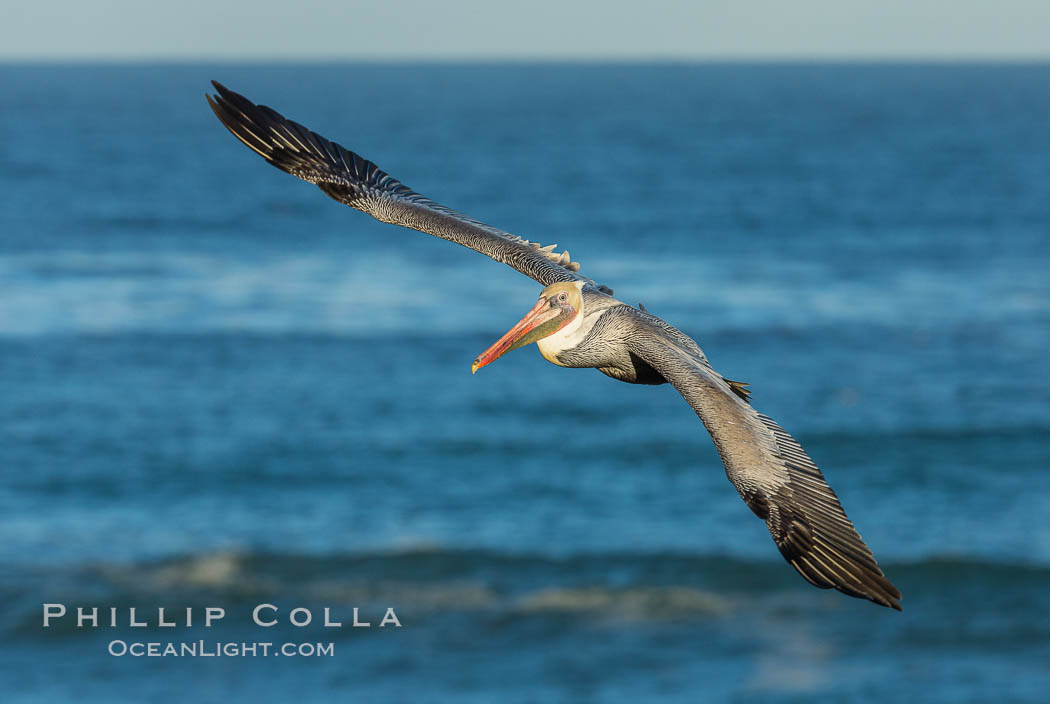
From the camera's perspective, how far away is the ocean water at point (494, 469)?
41.1 m

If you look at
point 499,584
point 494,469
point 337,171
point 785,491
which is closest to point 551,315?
point 785,491

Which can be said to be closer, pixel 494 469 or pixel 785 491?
pixel 785 491

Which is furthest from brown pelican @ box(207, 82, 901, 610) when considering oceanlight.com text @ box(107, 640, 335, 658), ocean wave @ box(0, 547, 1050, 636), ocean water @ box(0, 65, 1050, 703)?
ocean wave @ box(0, 547, 1050, 636)

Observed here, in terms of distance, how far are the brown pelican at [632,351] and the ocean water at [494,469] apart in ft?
86.9

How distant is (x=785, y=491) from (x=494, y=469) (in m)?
44.4

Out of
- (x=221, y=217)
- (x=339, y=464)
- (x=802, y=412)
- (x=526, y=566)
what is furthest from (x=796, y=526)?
(x=221, y=217)

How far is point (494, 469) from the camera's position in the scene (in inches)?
2162

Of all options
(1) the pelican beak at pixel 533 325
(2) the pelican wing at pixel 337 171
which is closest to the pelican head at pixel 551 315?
(1) the pelican beak at pixel 533 325

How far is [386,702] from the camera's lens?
38594mm

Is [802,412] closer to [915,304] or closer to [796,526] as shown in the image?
[915,304]

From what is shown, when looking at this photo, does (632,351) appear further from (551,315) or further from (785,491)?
(785,491)

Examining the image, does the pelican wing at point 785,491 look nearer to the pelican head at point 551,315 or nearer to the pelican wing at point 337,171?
the pelican head at point 551,315

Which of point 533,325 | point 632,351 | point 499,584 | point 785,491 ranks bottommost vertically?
point 785,491

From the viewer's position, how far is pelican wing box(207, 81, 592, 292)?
14500mm
